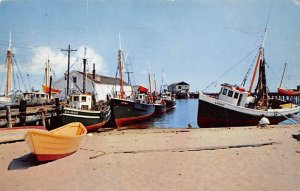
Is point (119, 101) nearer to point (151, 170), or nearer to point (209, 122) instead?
point (209, 122)

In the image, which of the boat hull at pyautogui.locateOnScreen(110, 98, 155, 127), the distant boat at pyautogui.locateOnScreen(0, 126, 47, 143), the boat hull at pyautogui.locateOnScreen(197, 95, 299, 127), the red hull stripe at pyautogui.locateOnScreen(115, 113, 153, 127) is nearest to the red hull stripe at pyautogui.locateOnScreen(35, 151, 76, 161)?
the distant boat at pyautogui.locateOnScreen(0, 126, 47, 143)

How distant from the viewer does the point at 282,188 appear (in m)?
6.88

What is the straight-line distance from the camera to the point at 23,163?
428 inches

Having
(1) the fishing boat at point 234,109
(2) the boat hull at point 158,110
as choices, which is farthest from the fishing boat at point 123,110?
(2) the boat hull at point 158,110

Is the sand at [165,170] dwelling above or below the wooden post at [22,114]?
below

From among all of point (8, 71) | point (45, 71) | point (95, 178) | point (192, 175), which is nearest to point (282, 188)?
point (192, 175)

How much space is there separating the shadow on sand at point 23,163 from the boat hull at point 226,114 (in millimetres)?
17887

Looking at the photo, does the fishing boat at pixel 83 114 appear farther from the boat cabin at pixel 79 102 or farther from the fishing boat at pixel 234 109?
the fishing boat at pixel 234 109

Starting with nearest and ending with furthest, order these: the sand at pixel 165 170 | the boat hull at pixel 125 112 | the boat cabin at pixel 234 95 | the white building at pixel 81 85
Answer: the sand at pixel 165 170 < the boat cabin at pixel 234 95 < the boat hull at pixel 125 112 < the white building at pixel 81 85

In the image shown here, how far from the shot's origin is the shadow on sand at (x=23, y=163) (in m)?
10.4

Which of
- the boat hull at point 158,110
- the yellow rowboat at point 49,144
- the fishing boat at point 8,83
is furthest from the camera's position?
the boat hull at point 158,110

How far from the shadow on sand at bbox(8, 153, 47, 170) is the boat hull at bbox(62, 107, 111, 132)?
8442 mm

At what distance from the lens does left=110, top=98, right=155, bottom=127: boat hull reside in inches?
1077

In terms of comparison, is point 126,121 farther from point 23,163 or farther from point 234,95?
point 23,163
